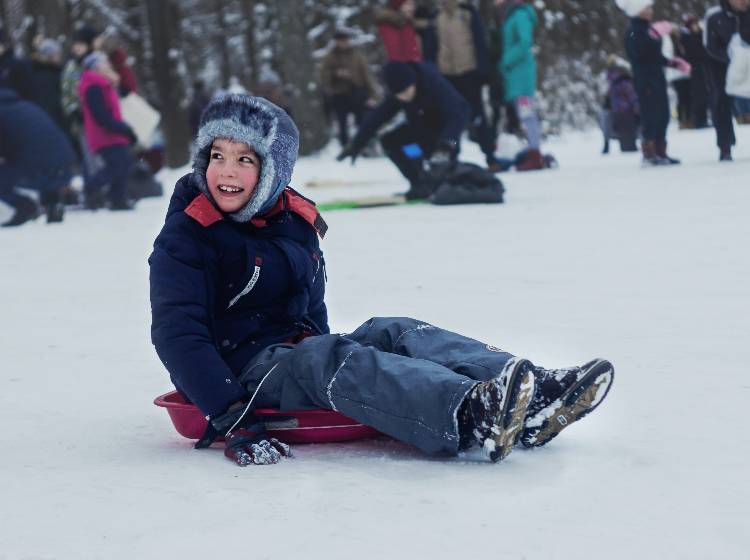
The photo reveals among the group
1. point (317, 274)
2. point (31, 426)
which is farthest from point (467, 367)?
point (31, 426)

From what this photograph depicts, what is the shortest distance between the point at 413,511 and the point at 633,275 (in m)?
3.50

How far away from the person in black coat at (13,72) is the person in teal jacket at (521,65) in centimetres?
453

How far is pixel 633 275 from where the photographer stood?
5.79m

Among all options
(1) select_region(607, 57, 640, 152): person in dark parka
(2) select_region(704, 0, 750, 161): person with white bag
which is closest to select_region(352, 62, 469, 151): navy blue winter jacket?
(2) select_region(704, 0, 750, 161): person with white bag

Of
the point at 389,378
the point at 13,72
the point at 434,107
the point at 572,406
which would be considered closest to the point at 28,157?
the point at 13,72

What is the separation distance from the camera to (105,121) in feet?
34.7

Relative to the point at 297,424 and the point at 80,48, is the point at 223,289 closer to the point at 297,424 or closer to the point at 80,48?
the point at 297,424

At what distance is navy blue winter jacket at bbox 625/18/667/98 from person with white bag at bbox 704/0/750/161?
19.1 inches

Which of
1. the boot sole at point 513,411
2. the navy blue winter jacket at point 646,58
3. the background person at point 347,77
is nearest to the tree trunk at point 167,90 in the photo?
the background person at point 347,77

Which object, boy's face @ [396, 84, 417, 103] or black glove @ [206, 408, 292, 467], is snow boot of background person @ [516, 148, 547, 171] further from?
black glove @ [206, 408, 292, 467]

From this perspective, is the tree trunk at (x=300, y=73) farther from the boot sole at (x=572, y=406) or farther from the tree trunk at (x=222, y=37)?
the boot sole at (x=572, y=406)

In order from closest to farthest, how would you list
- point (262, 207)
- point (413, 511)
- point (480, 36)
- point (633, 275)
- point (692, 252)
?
point (413, 511), point (262, 207), point (633, 275), point (692, 252), point (480, 36)

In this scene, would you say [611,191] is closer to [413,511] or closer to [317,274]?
[317,274]

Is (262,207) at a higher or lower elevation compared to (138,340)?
higher
